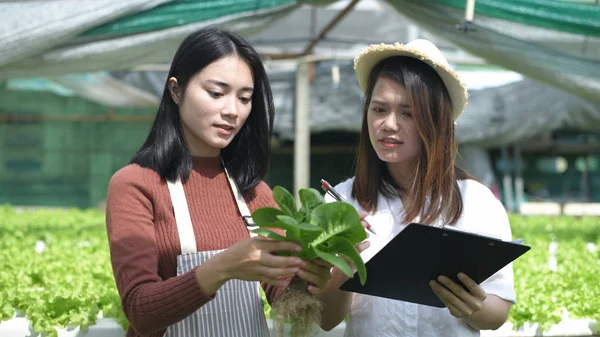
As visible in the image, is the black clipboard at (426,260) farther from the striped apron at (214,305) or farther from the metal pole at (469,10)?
the metal pole at (469,10)

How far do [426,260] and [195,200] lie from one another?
1.86 ft

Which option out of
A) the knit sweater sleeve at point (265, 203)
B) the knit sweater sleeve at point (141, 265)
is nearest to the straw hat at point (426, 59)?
the knit sweater sleeve at point (265, 203)

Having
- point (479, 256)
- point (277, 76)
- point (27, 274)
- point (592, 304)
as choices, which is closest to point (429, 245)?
point (479, 256)

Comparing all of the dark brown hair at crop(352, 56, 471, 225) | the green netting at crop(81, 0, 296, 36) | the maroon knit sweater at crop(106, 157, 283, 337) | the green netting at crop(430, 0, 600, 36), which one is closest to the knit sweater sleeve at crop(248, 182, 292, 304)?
the maroon knit sweater at crop(106, 157, 283, 337)

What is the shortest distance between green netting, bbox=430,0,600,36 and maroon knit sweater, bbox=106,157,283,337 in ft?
5.63

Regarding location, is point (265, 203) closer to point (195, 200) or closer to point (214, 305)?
point (195, 200)

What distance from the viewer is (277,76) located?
7.28m

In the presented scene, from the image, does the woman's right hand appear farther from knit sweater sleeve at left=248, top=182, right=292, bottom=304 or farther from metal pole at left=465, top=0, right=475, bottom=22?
metal pole at left=465, top=0, right=475, bottom=22

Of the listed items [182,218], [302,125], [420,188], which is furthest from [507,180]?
[182,218]

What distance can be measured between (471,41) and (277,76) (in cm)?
424

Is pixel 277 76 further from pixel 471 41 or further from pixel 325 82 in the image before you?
pixel 471 41

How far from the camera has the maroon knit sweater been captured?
4.64 ft

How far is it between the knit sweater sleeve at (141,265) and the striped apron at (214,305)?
2.6 inches

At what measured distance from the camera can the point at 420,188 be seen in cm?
187
